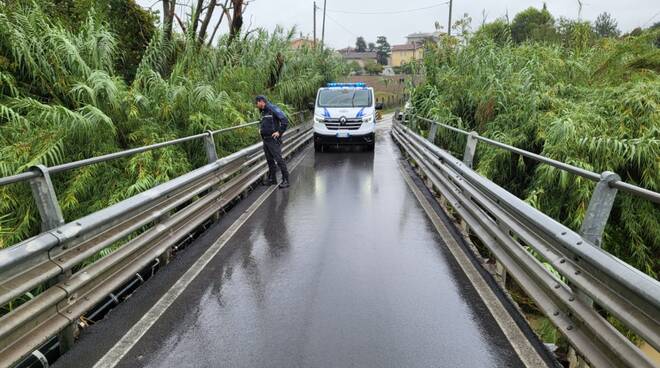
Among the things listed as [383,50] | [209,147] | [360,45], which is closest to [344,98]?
[209,147]

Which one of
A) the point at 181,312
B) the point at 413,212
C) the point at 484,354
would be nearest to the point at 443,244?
the point at 413,212

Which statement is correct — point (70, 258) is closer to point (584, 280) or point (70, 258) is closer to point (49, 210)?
point (49, 210)

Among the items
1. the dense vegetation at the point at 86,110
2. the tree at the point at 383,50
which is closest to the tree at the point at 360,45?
the tree at the point at 383,50

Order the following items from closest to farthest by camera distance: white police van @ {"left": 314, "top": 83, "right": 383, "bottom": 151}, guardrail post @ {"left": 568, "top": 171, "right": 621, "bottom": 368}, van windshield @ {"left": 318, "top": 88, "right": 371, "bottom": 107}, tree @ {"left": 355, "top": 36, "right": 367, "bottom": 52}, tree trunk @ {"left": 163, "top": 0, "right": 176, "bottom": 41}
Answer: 1. guardrail post @ {"left": 568, "top": 171, "right": 621, "bottom": 368}
2. tree trunk @ {"left": 163, "top": 0, "right": 176, "bottom": 41}
3. white police van @ {"left": 314, "top": 83, "right": 383, "bottom": 151}
4. van windshield @ {"left": 318, "top": 88, "right": 371, "bottom": 107}
5. tree @ {"left": 355, "top": 36, "right": 367, "bottom": 52}

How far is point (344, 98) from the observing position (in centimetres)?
1628

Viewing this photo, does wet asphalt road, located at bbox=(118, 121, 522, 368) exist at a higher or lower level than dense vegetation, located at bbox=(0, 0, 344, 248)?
lower

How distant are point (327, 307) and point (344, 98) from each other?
42.4 ft

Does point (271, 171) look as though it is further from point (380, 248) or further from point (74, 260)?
point (74, 260)

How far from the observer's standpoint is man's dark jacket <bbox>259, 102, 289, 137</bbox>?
9203mm

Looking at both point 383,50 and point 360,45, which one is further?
point 360,45

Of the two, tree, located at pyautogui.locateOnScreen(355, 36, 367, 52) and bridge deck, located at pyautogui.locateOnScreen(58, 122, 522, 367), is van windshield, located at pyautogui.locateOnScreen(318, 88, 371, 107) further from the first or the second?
tree, located at pyautogui.locateOnScreen(355, 36, 367, 52)

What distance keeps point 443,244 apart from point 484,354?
2577 millimetres

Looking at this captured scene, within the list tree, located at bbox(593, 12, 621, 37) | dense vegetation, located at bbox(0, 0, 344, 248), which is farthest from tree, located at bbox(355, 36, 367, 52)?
dense vegetation, located at bbox(0, 0, 344, 248)

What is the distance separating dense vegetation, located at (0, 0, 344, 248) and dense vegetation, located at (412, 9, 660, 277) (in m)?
5.51
